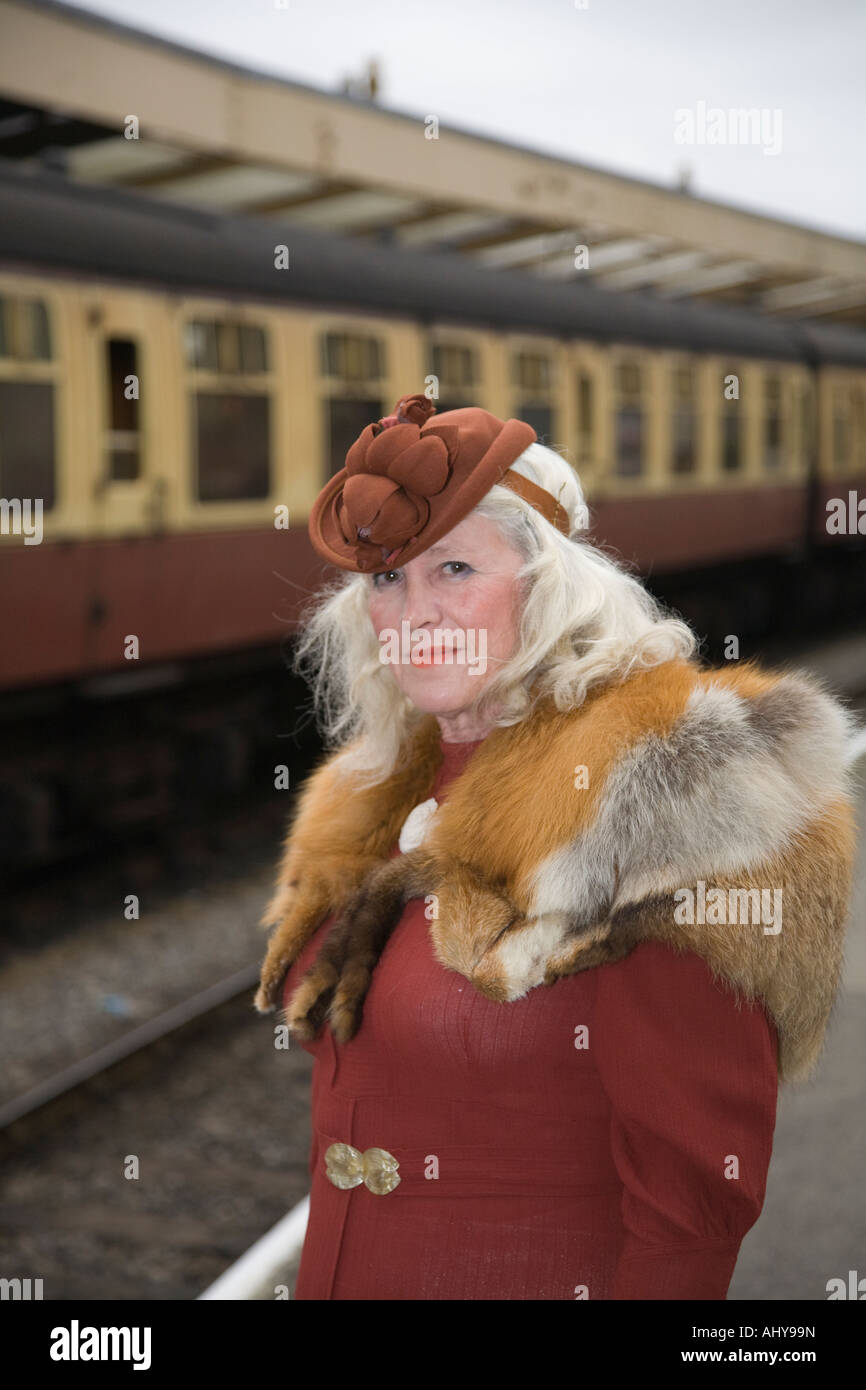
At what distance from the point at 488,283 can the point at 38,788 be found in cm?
510

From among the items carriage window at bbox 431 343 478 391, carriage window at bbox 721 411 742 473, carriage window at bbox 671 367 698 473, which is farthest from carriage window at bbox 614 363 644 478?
carriage window at bbox 431 343 478 391

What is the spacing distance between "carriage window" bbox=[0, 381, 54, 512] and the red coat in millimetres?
5511

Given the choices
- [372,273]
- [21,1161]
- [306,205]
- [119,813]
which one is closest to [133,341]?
[372,273]

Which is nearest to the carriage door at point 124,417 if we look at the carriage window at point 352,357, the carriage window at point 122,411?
the carriage window at point 122,411

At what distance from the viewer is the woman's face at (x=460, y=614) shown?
1.89 meters

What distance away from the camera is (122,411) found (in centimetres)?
752

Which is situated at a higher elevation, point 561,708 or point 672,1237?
point 561,708

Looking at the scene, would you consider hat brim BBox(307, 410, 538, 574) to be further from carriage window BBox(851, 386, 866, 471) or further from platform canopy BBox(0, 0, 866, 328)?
carriage window BBox(851, 386, 866, 471)

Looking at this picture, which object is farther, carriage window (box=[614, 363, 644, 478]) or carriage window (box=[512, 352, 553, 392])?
carriage window (box=[614, 363, 644, 478])

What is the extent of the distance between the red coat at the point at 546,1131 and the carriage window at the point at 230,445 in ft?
21.0

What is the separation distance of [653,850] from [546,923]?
0.53ft

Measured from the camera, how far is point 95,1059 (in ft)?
17.5

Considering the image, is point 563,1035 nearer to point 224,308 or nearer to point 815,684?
point 815,684

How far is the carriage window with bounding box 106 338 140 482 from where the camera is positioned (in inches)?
293
